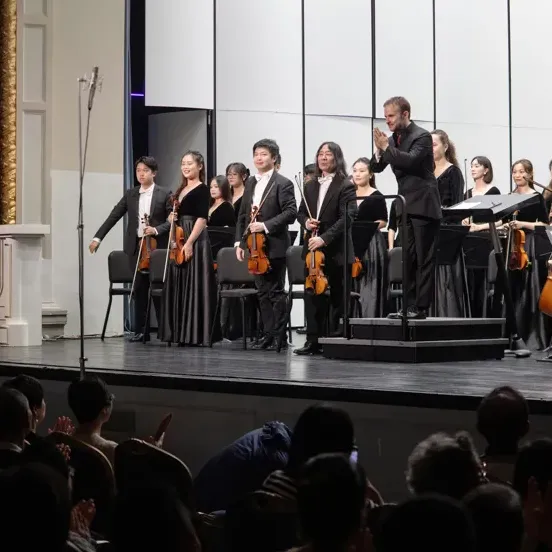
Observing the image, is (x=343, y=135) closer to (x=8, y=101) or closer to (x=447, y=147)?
(x=447, y=147)

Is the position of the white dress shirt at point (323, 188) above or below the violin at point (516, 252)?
above

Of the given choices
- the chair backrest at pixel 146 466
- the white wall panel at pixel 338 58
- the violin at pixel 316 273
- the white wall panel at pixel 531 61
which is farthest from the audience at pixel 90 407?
the white wall panel at pixel 531 61

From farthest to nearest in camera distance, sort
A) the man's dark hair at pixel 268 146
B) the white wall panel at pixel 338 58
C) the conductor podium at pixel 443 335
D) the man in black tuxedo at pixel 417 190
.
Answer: the white wall panel at pixel 338 58, the man's dark hair at pixel 268 146, the man in black tuxedo at pixel 417 190, the conductor podium at pixel 443 335

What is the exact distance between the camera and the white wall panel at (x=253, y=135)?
38.1ft

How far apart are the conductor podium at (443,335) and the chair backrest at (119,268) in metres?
2.82

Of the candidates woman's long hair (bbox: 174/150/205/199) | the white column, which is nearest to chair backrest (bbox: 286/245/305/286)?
woman's long hair (bbox: 174/150/205/199)

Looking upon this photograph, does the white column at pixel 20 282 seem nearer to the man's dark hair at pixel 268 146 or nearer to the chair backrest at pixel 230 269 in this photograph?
the chair backrest at pixel 230 269

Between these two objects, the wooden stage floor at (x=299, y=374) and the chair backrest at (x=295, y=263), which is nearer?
the wooden stage floor at (x=299, y=374)

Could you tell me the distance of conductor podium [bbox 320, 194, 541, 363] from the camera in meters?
6.62

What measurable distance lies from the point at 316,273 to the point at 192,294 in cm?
153

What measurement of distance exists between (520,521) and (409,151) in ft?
17.2

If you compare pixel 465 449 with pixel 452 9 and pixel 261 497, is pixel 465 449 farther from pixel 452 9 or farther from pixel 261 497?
pixel 452 9

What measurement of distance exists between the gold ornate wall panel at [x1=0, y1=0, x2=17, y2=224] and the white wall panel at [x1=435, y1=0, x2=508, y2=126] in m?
4.98

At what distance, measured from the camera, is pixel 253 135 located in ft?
38.5
